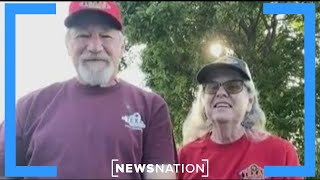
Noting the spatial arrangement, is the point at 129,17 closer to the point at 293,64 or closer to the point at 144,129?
the point at 144,129

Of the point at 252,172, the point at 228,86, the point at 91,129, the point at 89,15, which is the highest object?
the point at 89,15

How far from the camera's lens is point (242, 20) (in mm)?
1861

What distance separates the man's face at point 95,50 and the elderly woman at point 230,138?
0.27 metres

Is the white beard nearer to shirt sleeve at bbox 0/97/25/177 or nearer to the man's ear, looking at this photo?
shirt sleeve at bbox 0/97/25/177

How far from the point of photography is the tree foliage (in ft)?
5.55

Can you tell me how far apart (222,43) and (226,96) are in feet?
2.07

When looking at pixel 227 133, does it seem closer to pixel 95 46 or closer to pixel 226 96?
pixel 226 96

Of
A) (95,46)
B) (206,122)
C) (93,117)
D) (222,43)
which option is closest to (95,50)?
(95,46)

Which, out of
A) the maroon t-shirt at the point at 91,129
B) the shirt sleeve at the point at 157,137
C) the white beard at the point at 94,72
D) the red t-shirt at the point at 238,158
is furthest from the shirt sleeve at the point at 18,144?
the red t-shirt at the point at 238,158

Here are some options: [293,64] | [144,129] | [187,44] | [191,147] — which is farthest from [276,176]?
[293,64]

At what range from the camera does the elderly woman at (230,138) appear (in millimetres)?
1284

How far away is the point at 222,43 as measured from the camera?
1918 millimetres

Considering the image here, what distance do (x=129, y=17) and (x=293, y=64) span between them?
0.83m

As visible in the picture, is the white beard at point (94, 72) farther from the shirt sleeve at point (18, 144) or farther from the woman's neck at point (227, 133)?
the woman's neck at point (227, 133)
